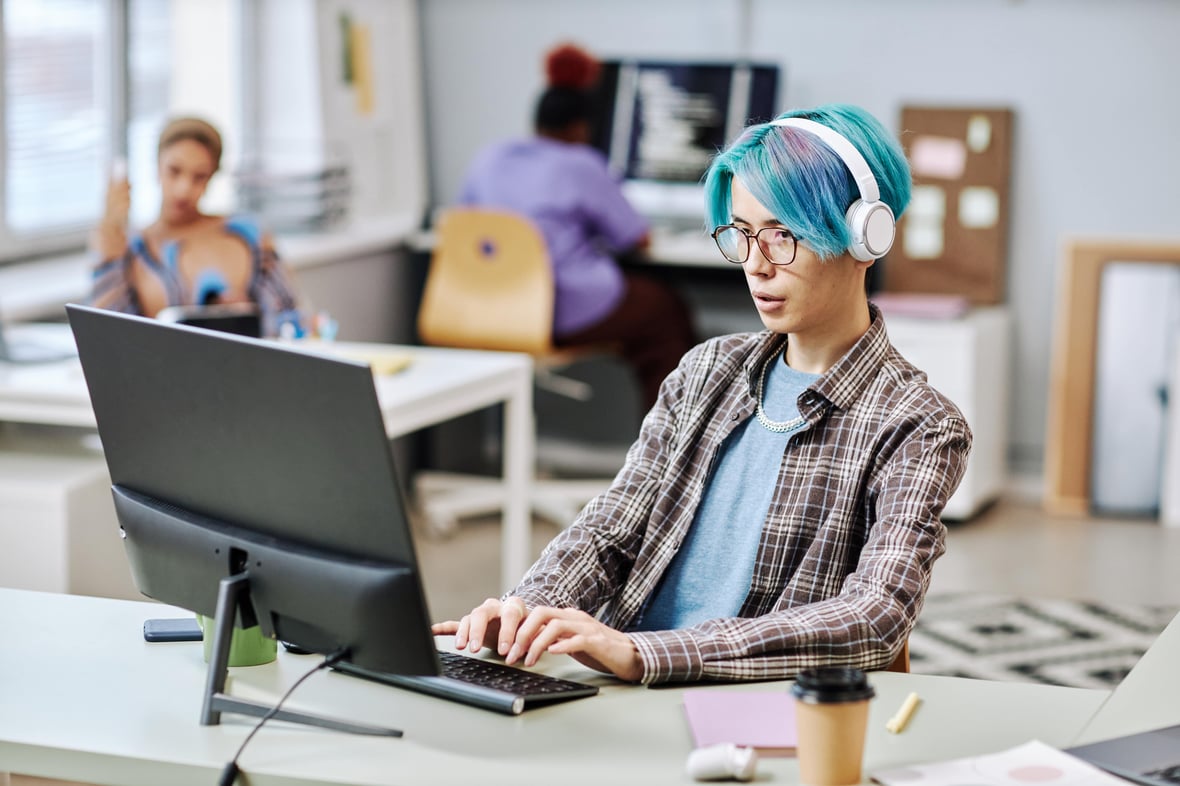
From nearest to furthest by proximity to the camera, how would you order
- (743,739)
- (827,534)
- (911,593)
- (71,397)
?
1. (743,739)
2. (911,593)
3. (827,534)
4. (71,397)

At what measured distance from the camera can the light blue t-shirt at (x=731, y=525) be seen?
66.2 inches

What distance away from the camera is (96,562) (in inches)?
108

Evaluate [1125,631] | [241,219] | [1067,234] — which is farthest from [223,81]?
[1125,631]

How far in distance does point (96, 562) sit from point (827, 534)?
1602mm

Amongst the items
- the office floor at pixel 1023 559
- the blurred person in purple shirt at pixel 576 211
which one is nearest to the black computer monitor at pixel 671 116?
the blurred person in purple shirt at pixel 576 211

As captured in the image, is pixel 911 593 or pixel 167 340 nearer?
pixel 167 340

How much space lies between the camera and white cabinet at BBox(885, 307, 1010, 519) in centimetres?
441

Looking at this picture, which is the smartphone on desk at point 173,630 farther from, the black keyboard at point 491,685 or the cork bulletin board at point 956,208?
the cork bulletin board at point 956,208

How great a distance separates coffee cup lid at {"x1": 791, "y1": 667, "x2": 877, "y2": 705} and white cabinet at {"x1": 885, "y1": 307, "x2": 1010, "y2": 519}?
3.20m

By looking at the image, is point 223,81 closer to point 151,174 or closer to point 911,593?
point 151,174

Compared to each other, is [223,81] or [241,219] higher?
[223,81]

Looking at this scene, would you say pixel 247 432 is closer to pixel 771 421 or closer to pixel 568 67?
pixel 771 421

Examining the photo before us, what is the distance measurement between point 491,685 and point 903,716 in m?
0.37

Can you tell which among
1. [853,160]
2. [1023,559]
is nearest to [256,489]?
[853,160]
